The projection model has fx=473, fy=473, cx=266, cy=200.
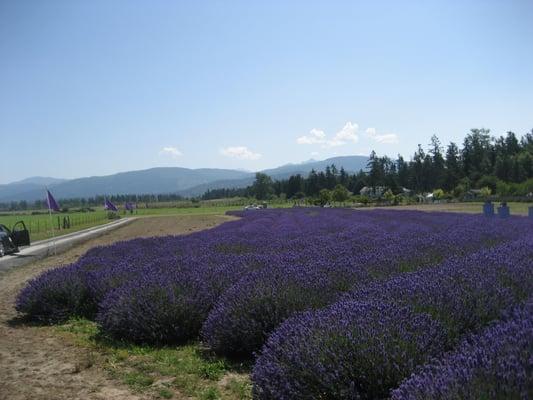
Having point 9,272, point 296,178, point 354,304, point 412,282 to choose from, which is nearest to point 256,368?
point 354,304

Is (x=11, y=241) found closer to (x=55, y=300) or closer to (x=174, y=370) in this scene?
(x=55, y=300)

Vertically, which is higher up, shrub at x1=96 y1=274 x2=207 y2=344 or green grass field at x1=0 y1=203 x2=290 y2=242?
shrub at x1=96 y1=274 x2=207 y2=344

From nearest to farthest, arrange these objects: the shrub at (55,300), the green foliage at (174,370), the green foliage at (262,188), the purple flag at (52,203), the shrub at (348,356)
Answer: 1. the shrub at (348,356)
2. the green foliage at (174,370)
3. the shrub at (55,300)
4. the purple flag at (52,203)
5. the green foliage at (262,188)

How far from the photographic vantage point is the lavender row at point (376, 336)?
2840 millimetres

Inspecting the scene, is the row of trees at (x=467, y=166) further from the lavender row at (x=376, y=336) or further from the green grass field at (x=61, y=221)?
the lavender row at (x=376, y=336)

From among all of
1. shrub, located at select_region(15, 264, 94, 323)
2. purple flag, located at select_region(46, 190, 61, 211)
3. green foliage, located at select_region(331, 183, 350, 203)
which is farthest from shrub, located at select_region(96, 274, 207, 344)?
green foliage, located at select_region(331, 183, 350, 203)

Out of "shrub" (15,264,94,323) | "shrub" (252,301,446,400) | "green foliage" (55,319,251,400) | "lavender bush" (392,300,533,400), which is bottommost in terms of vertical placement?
"green foliage" (55,319,251,400)

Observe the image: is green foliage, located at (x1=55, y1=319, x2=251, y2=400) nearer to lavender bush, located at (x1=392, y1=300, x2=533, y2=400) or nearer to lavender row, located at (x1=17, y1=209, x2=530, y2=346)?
lavender row, located at (x1=17, y1=209, x2=530, y2=346)

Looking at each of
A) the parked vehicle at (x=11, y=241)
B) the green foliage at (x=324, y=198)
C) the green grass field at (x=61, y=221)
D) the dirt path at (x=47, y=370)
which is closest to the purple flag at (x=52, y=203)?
the green grass field at (x=61, y=221)

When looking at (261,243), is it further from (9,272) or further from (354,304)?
(9,272)

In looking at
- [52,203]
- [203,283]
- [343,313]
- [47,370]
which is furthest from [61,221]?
[343,313]

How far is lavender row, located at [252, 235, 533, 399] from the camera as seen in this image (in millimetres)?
2840

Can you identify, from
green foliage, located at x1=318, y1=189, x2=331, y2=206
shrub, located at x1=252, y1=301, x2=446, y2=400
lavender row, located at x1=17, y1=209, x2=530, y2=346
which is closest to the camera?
shrub, located at x1=252, y1=301, x2=446, y2=400

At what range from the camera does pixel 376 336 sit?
117 inches
